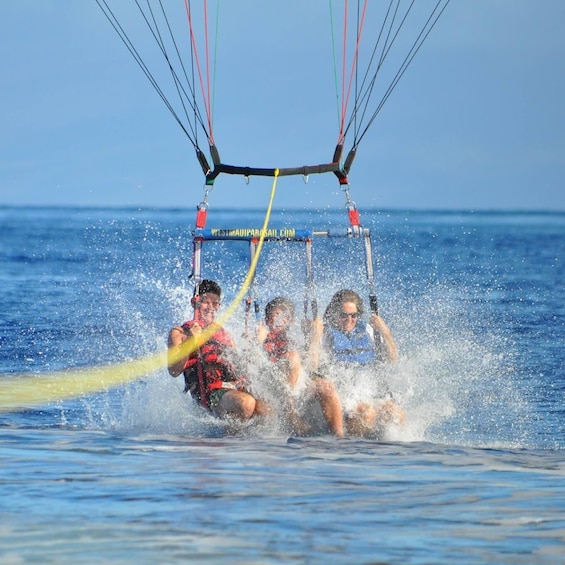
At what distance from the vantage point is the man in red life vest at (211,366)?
905 centimetres

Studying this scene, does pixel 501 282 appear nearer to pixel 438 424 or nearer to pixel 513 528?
pixel 438 424

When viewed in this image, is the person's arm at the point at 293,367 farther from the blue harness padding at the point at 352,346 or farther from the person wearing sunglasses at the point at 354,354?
the blue harness padding at the point at 352,346

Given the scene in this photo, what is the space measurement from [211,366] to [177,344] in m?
0.35

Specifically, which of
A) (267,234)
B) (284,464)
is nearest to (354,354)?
(267,234)

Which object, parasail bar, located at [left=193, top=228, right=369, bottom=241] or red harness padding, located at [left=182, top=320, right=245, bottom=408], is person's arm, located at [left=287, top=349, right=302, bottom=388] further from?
parasail bar, located at [left=193, top=228, right=369, bottom=241]

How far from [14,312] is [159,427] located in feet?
29.2

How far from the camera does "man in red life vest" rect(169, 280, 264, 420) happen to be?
905 centimetres

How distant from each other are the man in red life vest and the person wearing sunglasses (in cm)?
58

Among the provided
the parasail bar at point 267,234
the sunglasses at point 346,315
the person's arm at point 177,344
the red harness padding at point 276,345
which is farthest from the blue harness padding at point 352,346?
the person's arm at point 177,344

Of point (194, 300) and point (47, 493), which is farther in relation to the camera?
point (194, 300)

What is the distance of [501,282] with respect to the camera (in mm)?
25781

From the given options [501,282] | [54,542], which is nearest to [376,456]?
[54,542]

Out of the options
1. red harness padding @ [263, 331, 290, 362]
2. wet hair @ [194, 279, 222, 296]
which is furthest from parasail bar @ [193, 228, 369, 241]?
red harness padding @ [263, 331, 290, 362]

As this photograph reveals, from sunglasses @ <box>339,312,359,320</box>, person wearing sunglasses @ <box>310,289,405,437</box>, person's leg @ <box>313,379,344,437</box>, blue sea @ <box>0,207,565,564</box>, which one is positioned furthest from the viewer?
sunglasses @ <box>339,312,359,320</box>
